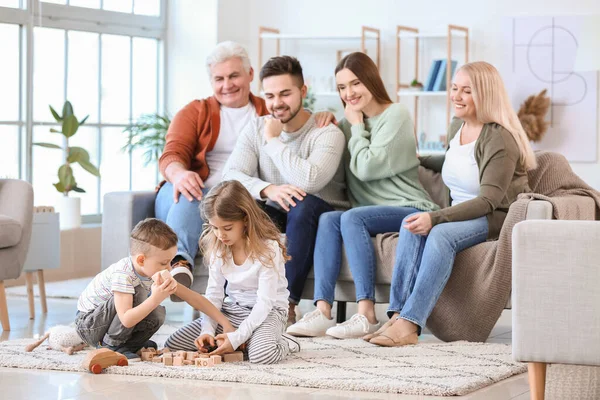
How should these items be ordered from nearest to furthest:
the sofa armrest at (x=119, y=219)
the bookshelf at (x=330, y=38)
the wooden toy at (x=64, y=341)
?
the wooden toy at (x=64, y=341), the sofa armrest at (x=119, y=219), the bookshelf at (x=330, y=38)

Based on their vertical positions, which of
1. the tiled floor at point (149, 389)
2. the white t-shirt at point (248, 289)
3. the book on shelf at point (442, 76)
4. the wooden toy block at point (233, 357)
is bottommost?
the tiled floor at point (149, 389)

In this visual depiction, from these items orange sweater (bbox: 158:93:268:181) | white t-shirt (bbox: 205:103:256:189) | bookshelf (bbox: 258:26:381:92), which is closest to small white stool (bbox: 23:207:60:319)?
orange sweater (bbox: 158:93:268:181)

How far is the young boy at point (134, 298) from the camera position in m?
3.18

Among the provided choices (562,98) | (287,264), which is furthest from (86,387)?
(562,98)

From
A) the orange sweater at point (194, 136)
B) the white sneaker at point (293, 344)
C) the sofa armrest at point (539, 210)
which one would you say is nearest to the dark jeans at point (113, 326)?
the white sneaker at point (293, 344)

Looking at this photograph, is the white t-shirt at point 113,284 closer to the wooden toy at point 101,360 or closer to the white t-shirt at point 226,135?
the wooden toy at point 101,360

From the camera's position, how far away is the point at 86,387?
2.86 meters

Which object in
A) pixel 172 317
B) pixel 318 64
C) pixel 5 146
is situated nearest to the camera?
pixel 172 317

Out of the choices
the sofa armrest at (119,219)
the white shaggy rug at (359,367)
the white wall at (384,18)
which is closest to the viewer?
the white shaggy rug at (359,367)

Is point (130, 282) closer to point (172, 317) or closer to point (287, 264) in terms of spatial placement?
point (287, 264)

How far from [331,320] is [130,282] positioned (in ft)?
3.17

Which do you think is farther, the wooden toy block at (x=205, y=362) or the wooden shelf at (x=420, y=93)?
the wooden shelf at (x=420, y=93)

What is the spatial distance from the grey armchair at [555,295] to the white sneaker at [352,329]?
1.18m

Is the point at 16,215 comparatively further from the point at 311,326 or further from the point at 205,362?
the point at 205,362
